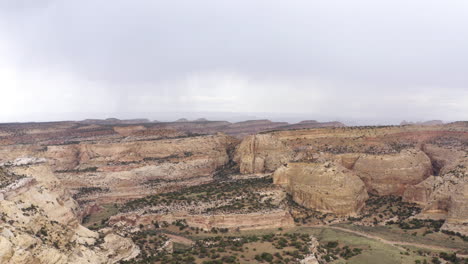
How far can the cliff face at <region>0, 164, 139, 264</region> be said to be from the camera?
17766 millimetres

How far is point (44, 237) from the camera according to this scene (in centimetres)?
2086

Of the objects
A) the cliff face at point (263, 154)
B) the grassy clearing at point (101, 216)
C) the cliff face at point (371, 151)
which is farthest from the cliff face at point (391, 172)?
the grassy clearing at point (101, 216)

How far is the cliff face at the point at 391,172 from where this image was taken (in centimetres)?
4838

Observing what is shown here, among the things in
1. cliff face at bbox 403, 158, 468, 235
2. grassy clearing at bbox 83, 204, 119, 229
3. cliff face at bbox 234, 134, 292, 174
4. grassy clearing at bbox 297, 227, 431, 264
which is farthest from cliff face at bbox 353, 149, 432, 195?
grassy clearing at bbox 83, 204, 119, 229

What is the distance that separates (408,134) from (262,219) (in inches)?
1454

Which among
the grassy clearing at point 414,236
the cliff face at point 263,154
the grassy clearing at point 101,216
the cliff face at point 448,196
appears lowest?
the grassy clearing at point 101,216

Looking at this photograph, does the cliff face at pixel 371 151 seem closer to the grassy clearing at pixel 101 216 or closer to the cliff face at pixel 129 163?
the cliff face at pixel 129 163

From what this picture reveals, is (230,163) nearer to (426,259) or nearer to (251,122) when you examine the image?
(426,259)

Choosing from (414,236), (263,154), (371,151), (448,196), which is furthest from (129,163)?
(448,196)

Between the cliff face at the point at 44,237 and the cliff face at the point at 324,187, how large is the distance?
74.3 ft

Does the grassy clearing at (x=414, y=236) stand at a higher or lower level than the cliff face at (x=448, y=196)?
lower

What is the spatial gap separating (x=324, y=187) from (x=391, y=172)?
12764 millimetres

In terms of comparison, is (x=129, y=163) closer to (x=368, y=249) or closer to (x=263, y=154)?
(x=263, y=154)

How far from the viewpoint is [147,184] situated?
5675cm
